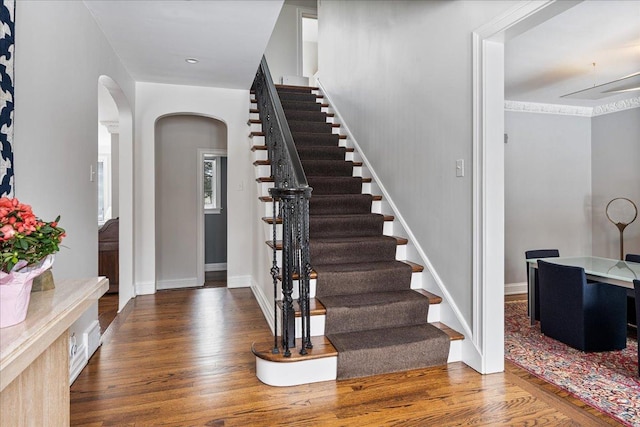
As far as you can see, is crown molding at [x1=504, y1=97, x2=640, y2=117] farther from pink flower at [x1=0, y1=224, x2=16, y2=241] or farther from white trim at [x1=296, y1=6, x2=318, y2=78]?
pink flower at [x1=0, y1=224, x2=16, y2=241]

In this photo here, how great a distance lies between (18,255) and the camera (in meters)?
1.01

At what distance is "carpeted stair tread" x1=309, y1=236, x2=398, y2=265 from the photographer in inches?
126

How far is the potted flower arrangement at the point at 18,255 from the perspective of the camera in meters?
0.96

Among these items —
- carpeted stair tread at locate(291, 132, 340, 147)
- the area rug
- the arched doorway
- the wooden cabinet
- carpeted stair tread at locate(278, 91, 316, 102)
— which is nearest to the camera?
the area rug

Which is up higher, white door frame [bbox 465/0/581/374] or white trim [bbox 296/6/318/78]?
white trim [bbox 296/6/318/78]

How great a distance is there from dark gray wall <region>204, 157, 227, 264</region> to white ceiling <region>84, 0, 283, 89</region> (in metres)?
2.88

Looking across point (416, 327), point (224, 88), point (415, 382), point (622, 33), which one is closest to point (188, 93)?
point (224, 88)

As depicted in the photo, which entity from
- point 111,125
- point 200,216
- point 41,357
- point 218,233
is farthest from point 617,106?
point 111,125

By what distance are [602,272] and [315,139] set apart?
3228mm

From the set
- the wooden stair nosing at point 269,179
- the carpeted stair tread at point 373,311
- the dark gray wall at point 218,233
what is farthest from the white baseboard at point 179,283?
the carpeted stair tread at point 373,311

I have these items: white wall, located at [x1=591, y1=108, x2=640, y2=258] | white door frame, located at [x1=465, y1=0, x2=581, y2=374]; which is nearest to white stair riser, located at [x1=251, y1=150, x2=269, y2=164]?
white door frame, located at [x1=465, y1=0, x2=581, y2=374]

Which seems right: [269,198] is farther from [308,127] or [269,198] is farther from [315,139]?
[308,127]

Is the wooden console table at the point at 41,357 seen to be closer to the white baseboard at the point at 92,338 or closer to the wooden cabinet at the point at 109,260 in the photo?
the white baseboard at the point at 92,338

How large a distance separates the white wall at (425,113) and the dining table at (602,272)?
3.81 feet
